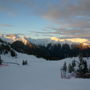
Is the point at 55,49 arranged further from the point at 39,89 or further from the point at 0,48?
the point at 39,89

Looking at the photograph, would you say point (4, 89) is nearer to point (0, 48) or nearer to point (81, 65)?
point (81, 65)

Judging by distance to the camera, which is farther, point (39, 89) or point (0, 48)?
point (0, 48)

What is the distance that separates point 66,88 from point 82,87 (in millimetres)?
914

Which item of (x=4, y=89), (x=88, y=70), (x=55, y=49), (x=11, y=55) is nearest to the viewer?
(x=4, y=89)

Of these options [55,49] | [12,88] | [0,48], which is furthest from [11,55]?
[55,49]

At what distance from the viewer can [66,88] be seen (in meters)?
7.65

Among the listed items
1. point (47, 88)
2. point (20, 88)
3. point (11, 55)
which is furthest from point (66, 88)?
point (11, 55)

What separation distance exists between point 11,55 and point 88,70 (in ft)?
99.2

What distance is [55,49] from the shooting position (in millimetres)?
101438

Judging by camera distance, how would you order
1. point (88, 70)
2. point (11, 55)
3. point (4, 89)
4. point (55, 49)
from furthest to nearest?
point (55, 49)
point (11, 55)
point (88, 70)
point (4, 89)

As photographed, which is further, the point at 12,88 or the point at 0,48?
the point at 0,48

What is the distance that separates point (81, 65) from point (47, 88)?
8062mm

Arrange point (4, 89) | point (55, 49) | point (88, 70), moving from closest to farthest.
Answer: point (4, 89) → point (88, 70) → point (55, 49)

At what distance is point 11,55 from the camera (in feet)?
134
